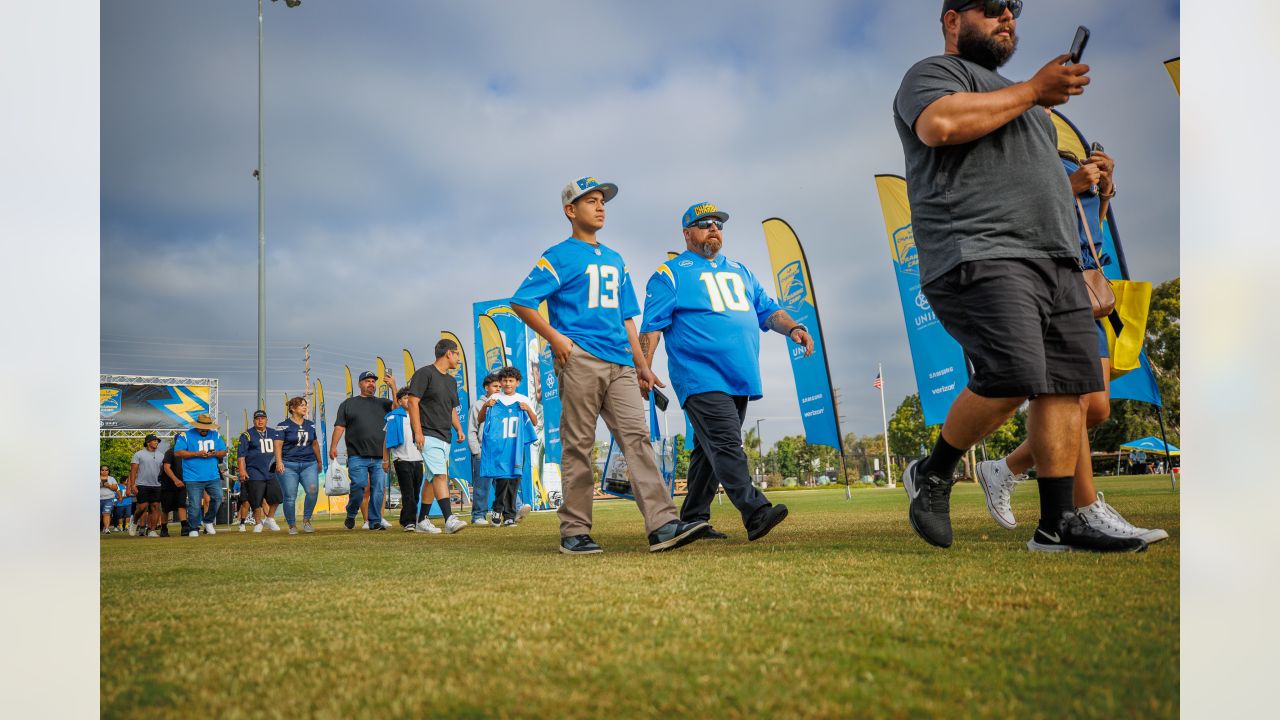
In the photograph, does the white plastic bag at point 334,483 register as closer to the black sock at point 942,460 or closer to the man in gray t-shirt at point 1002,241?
the black sock at point 942,460

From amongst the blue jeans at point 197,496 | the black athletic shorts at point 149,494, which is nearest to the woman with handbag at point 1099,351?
the blue jeans at point 197,496

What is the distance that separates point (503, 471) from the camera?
9961 millimetres

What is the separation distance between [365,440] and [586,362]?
6.13 metres

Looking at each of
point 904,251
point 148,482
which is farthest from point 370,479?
point 904,251

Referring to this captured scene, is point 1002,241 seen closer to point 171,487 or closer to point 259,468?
point 259,468

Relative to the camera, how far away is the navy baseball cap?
518 centimetres

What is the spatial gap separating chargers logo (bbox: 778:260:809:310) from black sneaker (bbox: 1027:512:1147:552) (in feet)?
29.5

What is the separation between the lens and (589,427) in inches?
175

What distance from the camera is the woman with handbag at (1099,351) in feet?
10.4

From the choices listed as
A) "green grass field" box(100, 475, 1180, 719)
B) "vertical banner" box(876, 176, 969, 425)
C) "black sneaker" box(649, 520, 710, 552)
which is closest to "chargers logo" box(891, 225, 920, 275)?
"vertical banner" box(876, 176, 969, 425)

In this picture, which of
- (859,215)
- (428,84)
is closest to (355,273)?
(428,84)

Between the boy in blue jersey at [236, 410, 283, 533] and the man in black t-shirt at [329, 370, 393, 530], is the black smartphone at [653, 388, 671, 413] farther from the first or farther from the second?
the boy in blue jersey at [236, 410, 283, 533]

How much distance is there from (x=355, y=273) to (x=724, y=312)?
2.18 metres

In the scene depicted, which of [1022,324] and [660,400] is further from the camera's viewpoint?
[660,400]
